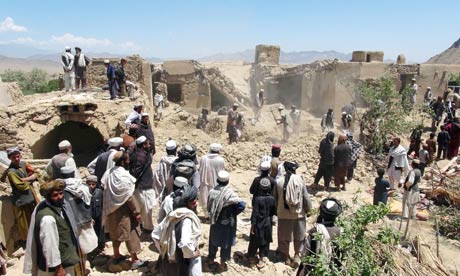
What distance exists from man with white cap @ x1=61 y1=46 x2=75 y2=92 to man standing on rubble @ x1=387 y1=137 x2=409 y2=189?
8.81m

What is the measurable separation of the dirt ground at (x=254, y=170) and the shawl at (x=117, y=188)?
1000 millimetres

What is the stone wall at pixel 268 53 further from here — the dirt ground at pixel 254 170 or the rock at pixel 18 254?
the rock at pixel 18 254

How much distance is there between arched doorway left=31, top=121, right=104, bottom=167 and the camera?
11.3 m

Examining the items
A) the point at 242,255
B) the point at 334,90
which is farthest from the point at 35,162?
the point at 334,90

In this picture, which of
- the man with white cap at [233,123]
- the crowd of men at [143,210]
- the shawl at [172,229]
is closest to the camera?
the crowd of men at [143,210]

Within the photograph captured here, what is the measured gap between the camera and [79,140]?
1288 cm

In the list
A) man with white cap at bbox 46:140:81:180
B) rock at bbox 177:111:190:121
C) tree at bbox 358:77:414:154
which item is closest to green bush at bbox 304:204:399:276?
man with white cap at bbox 46:140:81:180

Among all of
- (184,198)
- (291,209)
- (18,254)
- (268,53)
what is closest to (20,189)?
(18,254)

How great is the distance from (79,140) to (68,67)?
9.28 feet

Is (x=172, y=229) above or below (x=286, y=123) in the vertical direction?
above

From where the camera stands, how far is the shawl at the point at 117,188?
4.60m

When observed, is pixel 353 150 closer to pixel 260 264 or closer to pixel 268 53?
pixel 260 264

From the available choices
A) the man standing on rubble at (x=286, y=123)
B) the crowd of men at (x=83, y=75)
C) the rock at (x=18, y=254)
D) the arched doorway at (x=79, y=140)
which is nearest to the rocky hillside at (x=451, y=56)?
the man standing on rubble at (x=286, y=123)

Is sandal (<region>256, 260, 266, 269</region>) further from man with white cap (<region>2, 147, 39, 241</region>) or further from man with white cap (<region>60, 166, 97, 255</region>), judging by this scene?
man with white cap (<region>2, 147, 39, 241</region>)
